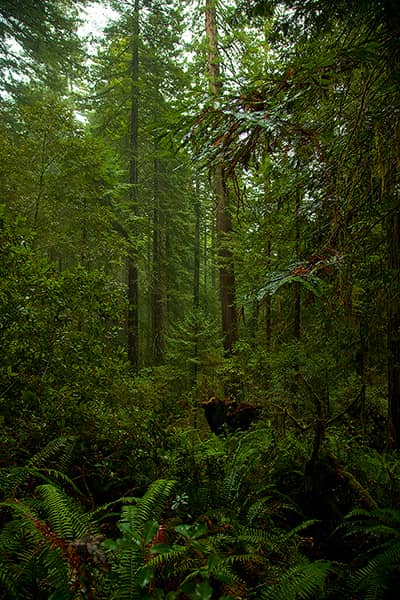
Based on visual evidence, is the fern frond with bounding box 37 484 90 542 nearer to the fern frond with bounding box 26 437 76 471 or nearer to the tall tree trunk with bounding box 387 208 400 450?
the fern frond with bounding box 26 437 76 471

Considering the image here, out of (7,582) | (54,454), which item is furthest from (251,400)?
(7,582)

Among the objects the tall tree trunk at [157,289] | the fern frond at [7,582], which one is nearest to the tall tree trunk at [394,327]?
the fern frond at [7,582]

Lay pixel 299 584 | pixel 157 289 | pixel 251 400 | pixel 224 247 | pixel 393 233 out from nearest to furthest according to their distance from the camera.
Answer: pixel 299 584 < pixel 393 233 < pixel 251 400 < pixel 224 247 < pixel 157 289

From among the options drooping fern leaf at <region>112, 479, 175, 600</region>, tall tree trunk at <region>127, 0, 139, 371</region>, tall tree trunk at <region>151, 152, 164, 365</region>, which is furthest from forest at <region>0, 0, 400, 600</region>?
tall tree trunk at <region>151, 152, 164, 365</region>

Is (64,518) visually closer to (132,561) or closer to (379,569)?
(132,561)

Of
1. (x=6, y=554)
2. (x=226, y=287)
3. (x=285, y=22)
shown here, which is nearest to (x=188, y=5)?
(x=226, y=287)

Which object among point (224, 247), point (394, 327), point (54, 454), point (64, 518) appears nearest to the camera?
point (64, 518)

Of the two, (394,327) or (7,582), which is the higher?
(394,327)

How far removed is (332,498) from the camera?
11.8ft

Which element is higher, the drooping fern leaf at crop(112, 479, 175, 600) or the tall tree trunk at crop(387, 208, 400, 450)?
the tall tree trunk at crop(387, 208, 400, 450)

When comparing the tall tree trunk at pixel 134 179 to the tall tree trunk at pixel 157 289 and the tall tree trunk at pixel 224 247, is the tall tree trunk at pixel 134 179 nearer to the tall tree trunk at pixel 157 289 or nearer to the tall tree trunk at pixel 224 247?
the tall tree trunk at pixel 157 289

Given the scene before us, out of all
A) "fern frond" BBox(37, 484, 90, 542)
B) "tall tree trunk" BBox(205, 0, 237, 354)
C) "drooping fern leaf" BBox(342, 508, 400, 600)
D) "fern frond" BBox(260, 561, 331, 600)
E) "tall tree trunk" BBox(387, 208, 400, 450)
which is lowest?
"drooping fern leaf" BBox(342, 508, 400, 600)

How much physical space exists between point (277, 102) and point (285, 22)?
1389mm

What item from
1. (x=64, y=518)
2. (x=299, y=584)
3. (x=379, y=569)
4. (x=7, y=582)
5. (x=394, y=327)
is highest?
(x=394, y=327)
